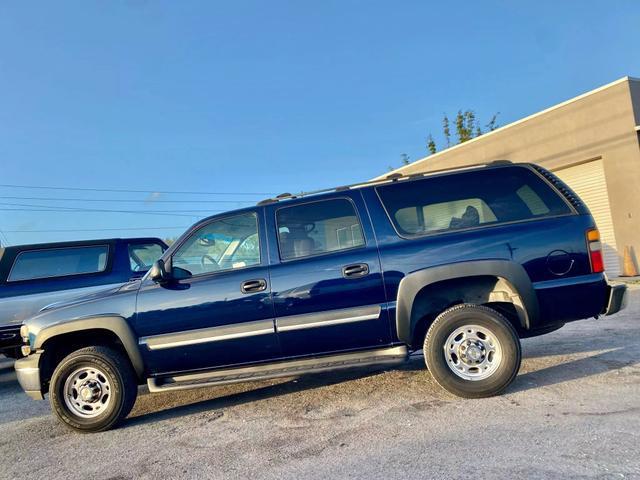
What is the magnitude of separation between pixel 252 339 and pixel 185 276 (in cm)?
86

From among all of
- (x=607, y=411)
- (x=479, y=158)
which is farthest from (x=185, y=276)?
(x=479, y=158)

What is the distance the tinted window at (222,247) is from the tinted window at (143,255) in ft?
10.7

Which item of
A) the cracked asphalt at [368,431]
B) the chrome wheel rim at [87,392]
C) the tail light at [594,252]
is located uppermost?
the tail light at [594,252]

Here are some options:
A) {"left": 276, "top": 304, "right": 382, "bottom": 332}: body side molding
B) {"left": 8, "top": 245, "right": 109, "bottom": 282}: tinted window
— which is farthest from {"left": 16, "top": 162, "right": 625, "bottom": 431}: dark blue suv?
{"left": 8, "top": 245, "right": 109, "bottom": 282}: tinted window

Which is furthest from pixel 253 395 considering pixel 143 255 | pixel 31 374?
pixel 143 255

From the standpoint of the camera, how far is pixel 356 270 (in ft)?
13.1

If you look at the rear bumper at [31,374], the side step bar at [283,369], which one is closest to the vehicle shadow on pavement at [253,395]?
the side step bar at [283,369]

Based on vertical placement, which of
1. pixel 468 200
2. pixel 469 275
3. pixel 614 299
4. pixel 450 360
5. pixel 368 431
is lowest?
pixel 368 431

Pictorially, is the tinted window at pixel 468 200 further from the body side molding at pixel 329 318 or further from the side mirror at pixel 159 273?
the side mirror at pixel 159 273

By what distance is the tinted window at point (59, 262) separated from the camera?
694cm

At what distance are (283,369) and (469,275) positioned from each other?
6.01ft

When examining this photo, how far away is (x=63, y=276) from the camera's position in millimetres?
6984

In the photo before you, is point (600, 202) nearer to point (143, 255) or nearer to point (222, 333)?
point (143, 255)

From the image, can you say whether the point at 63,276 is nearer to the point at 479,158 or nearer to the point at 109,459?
the point at 109,459
